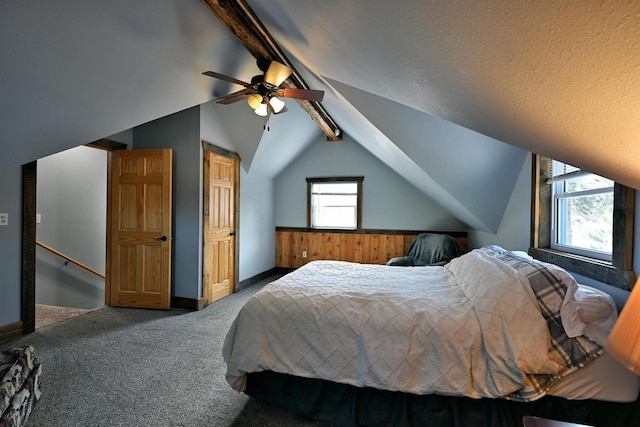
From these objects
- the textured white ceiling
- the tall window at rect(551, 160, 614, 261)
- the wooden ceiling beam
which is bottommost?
the tall window at rect(551, 160, 614, 261)

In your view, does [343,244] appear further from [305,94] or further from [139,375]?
[139,375]

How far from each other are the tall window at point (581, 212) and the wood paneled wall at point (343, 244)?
8.76 ft

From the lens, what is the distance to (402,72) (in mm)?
1436

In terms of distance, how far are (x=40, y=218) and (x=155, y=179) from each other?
2048 millimetres

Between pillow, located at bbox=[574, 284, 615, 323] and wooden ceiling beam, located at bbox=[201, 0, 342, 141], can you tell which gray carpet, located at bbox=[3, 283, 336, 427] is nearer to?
pillow, located at bbox=[574, 284, 615, 323]

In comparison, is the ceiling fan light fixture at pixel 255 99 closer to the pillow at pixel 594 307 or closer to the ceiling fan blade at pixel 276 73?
the ceiling fan blade at pixel 276 73

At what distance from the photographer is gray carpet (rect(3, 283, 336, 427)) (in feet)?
5.87

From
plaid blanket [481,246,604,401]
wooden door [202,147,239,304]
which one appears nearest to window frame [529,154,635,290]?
plaid blanket [481,246,604,401]

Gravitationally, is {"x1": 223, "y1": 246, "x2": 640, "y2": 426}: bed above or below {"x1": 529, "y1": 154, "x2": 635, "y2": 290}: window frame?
below

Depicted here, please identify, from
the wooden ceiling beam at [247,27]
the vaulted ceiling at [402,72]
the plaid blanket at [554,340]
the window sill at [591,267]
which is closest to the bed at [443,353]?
the plaid blanket at [554,340]

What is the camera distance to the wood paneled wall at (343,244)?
5242 millimetres

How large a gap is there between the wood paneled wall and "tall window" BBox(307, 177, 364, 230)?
0.19 metres

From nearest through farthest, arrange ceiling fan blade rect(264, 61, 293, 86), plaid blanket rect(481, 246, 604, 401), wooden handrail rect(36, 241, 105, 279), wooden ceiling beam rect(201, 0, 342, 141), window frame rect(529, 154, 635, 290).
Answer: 1. plaid blanket rect(481, 246, 604, 401)
2. window frame rect(529, 154, 635, 290)
3. wooden ceiling beam rect(201, 0, 342, 141)
4. ceiling fan blade rect(264, 61, 293, 86)
5. wooden handrail rect(36, 241, 105, 279)

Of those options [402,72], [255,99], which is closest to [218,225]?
[255,99]
